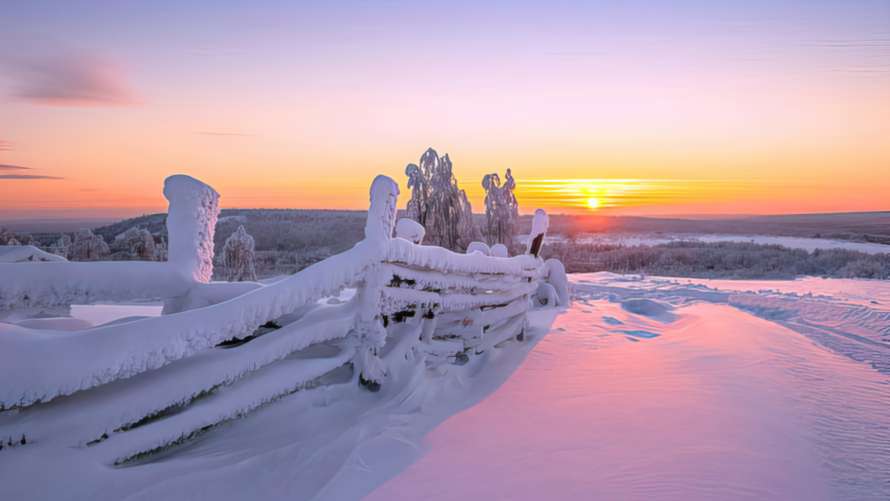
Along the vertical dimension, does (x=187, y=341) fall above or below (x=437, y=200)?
below

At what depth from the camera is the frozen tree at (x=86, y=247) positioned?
679 inches

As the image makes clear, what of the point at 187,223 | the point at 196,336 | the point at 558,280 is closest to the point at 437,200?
the point at 558,280

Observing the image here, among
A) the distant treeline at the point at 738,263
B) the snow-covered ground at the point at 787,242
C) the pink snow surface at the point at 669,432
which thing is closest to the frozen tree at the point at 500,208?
the distant treeline at the point at 738,263

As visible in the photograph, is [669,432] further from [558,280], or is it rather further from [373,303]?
[558,280]

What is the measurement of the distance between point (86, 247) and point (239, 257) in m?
5.53

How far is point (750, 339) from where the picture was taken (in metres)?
7.56

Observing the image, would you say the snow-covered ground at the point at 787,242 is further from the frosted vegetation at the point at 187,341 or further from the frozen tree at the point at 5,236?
the frozen tree at the point at 5,236

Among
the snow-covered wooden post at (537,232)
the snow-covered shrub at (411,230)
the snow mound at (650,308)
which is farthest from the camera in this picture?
the snow mound at (650,308)

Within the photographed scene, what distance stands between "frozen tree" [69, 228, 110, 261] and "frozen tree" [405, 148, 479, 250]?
10.8m

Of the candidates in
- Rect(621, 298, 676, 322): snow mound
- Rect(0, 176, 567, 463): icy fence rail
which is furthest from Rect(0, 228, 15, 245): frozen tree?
Rect(621, 298, 676, 322): snow mound

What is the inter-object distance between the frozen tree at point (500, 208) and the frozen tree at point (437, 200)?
7.09ft


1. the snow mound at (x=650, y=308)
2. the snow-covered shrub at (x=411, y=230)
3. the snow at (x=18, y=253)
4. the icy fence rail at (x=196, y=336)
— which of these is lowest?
the snow mound at (x=650, y=308)

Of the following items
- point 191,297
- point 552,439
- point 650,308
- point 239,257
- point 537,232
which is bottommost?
point 650,308

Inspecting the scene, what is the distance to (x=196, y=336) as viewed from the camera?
284 cm
